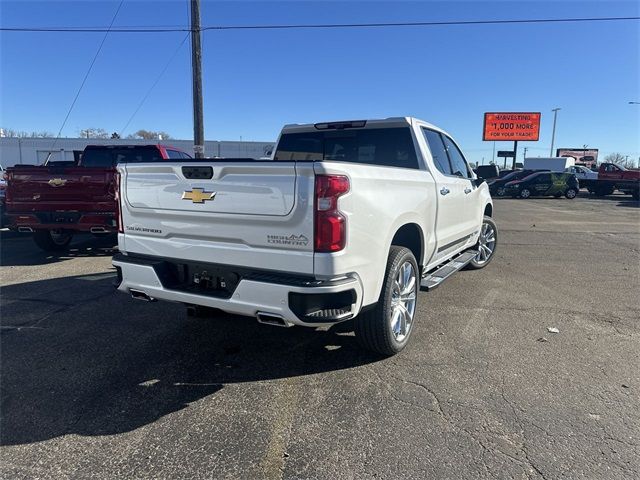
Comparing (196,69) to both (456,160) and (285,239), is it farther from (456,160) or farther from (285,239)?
(285,239)

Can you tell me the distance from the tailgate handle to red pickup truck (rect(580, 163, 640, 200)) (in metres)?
32.9

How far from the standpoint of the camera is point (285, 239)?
2934 millimetres

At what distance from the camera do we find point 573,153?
79312 mm

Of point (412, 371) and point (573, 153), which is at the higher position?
point (573, 153)

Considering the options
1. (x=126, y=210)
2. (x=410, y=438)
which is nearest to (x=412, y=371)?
(x=410, y=438)

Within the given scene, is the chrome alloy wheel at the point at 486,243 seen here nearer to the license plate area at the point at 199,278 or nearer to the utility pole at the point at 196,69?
the license plate area at the point at 199,278

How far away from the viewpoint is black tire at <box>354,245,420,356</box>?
3484 mm

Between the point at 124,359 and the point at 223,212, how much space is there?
5.57 feet

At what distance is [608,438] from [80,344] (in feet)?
13.8

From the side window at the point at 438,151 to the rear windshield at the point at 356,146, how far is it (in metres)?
0.35

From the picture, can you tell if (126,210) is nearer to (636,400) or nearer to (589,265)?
(636,400)

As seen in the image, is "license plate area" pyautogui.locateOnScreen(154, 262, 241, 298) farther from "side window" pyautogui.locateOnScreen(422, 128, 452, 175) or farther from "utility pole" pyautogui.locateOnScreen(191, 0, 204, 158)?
"utility pole" pyautogui.locateOnScreen(191, 0, 204, 158)

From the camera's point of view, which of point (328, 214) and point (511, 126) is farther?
point (511, 126)

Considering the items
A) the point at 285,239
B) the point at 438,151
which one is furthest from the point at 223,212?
the point at 438,151
